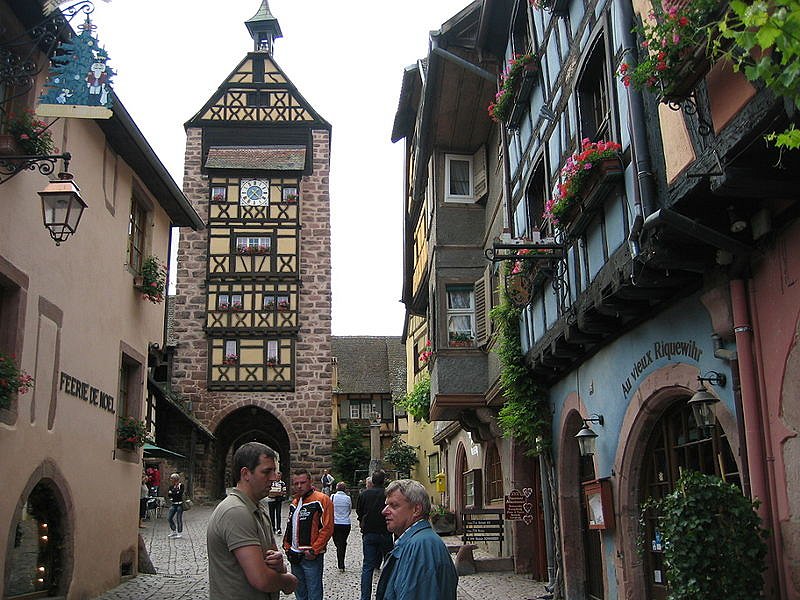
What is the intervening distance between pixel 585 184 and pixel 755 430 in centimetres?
287

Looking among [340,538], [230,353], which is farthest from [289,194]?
[340,538]

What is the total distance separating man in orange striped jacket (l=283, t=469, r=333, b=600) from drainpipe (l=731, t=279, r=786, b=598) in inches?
158

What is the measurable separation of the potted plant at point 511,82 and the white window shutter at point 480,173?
353 centimetres

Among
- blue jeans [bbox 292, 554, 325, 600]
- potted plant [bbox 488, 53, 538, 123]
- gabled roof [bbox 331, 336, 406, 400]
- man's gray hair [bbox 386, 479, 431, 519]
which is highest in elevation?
gabled roof [bbox 331, 336, 406, 400]

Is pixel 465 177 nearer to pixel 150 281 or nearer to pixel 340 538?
pixel 150 281

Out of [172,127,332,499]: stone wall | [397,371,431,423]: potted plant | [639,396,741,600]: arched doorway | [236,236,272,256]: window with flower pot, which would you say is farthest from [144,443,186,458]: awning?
[639,396,741,600]: arched doorway

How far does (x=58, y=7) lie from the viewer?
8.36m

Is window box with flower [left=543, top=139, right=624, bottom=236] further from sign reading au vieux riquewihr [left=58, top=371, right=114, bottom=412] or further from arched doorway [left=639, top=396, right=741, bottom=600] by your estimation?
sign reading au vieux riquewihr [left=58, top=371, right=114, bottom=412]

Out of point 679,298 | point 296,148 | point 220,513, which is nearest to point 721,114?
point 679,298

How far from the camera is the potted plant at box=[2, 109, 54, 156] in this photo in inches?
338

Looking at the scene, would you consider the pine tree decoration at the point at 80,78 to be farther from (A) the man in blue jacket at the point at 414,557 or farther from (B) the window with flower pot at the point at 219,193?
(B) the window with flower pot at the point at 219,193

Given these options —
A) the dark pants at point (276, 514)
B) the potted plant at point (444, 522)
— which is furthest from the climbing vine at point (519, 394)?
the dark pants at point (276, 514)

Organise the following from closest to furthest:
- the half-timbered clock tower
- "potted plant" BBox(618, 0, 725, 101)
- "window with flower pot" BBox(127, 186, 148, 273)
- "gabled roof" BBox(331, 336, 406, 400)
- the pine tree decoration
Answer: "potted plant" BBox(618, 0, 725, 101)
the pine tree decoration
"window with flower pot" BBox(127, 186, 148, 273)
the half-timbered clock tower
"gabled roof" BBox(331, 336, 406, 400)

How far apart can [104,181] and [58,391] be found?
3.18m
